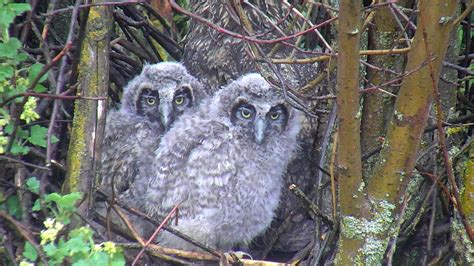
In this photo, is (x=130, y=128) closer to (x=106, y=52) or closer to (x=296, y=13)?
(x=106, y=52)

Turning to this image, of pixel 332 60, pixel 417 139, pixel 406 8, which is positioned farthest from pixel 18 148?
pixel 406 8

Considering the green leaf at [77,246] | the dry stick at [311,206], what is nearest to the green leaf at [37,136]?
the green leaf at [77,246]

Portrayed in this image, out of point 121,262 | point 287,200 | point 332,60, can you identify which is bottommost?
point 121,262

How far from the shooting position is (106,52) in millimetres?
2688

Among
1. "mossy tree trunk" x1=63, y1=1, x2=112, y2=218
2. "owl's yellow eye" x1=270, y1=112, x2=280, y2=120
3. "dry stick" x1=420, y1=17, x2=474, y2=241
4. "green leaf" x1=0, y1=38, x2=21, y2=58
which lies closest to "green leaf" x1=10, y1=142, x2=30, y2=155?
"mossy tree trunk" x1=63, y1=1, x2=112, y2=218

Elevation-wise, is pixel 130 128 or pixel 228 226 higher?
pixel 130 128

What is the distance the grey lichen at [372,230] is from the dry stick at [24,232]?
838 millimetres

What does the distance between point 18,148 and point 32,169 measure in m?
0.27

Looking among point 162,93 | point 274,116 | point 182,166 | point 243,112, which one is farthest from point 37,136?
point 274,116

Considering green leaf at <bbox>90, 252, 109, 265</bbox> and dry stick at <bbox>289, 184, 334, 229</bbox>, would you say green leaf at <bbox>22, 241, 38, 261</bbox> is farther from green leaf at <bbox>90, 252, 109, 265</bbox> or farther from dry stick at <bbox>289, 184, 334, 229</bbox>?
dry stick at <bbox>289, 184, 334, 229</bbox>

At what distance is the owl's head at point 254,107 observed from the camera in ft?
9.83

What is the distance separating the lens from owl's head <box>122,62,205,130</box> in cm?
312

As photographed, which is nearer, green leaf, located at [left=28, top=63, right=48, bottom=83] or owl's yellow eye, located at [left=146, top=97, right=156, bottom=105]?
green leaf, located at [left=28, top=63, right=48, bottom=83]

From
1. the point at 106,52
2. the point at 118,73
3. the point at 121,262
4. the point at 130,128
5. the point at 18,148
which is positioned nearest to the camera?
the point at 121,262
